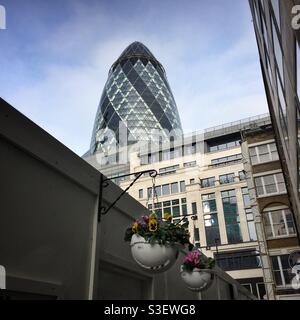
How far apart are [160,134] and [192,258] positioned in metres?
86.5

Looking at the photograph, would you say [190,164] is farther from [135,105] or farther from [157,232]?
[157,232]

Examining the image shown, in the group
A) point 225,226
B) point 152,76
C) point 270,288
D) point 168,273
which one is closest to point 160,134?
point 152,76

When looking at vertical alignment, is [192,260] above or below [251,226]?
below

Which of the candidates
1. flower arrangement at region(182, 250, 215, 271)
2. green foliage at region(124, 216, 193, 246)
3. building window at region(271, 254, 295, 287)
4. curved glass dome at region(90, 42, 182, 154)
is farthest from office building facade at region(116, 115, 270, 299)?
green foliage at region(124, 216, 193, 246)

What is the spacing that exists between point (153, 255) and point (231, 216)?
159 ft

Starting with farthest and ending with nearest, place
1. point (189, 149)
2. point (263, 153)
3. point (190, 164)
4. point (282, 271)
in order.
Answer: point (189, 149) → point (190, 164) → point (263, 153) → point (282, 271)

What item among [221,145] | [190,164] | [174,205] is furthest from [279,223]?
[221,145]

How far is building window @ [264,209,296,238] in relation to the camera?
76.1 ft

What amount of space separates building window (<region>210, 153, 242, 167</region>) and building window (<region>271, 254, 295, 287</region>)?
29.6 meters

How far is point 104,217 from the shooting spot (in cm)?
423

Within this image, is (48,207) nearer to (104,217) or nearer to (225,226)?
(104,217)

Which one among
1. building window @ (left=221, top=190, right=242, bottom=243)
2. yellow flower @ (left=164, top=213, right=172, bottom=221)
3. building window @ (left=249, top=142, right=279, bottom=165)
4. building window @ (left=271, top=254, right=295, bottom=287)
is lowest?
yellow flower @ (left=164, top=213, right=172, bottom=221)

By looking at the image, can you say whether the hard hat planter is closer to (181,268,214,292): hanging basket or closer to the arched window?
(181,268,214,292): hanging basket

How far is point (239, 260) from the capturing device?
1708 inches
